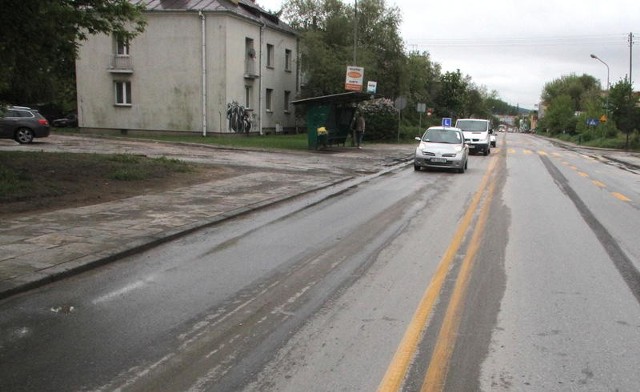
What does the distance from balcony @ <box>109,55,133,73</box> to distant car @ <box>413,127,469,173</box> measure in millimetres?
21653

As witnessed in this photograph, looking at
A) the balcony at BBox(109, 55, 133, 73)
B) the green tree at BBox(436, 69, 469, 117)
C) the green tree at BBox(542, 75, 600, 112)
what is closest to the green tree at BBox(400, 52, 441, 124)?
the green tree at BBox(436, 69, 469, 117)

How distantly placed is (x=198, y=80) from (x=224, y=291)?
29.5 metres

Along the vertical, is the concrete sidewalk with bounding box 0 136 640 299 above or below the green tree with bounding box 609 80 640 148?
below

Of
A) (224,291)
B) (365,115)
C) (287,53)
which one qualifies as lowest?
(224,291)

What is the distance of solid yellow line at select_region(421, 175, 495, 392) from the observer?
3734 mm

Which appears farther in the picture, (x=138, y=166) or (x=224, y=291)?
(x=138, y=166)

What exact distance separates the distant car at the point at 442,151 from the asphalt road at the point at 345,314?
9605 mm

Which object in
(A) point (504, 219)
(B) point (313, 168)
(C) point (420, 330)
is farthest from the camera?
(B) point (313, 168)

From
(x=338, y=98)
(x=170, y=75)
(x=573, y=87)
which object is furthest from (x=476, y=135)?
(x=573, y=87)

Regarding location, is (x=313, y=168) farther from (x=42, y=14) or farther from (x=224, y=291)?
(x=224, y=291)

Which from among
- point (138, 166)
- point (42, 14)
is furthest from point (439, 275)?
point (138, 166)

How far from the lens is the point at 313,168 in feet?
61.9

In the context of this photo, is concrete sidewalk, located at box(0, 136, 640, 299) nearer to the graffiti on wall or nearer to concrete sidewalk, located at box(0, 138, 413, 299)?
concrete sidewalk, located at box(0, 138, 413, 299)

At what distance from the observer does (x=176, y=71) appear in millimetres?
33719
